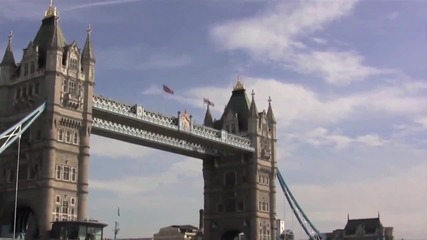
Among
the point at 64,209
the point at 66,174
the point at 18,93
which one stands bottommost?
the point at 64,209

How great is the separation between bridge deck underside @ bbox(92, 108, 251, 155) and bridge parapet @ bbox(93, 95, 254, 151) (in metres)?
0.31

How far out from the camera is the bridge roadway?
8244 centimetres

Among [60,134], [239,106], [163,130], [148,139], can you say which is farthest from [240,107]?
[60,134]

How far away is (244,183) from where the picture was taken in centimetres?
10412

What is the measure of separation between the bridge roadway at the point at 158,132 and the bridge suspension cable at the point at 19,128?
8.00 metres

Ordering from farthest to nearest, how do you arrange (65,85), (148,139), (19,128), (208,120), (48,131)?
(208,120)
(148,139)
(65,85)
(48,131)
(19,128)

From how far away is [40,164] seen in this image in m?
74.2

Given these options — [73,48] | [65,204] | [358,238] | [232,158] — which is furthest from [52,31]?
[358,238]

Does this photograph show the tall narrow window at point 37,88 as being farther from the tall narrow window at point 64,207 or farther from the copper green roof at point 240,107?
the copper green roof at point 240,107

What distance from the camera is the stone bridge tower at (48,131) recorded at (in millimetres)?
73562

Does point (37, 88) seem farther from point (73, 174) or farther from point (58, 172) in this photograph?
point (73, 174)

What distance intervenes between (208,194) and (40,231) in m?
39.1

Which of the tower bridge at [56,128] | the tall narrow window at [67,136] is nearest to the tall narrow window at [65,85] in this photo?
the tower bridge at [56,128]

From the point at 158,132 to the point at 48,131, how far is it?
19557 millimetres
